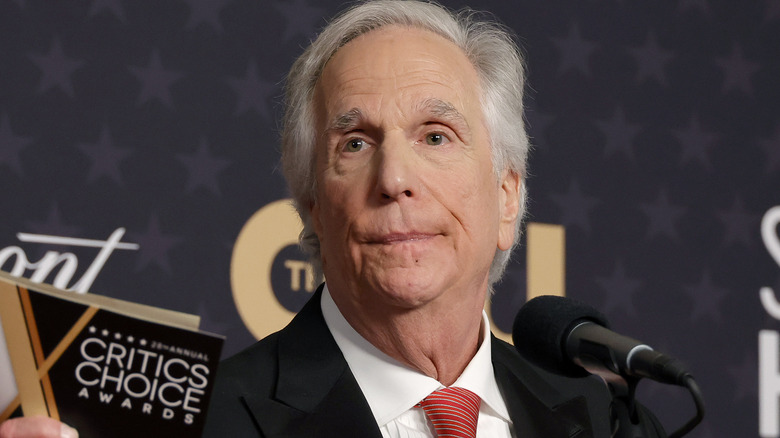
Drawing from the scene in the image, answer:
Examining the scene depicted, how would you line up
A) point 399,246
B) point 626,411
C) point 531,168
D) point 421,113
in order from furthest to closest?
point 531,168
point 421,113
point 399,246
point 626,411

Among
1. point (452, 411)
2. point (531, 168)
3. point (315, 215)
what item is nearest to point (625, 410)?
point (452, 411)

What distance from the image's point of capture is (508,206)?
201 centimetres

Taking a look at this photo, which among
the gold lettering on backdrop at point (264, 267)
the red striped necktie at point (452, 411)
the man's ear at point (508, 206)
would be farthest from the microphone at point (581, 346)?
the gold lettering on backdrop at point (264, 267)

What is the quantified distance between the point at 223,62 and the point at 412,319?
52.7 inches

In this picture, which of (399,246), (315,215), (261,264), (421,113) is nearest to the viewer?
(399,246)

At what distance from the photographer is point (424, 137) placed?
1.81m

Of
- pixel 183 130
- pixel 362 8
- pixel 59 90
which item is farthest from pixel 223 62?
pixel 362 8

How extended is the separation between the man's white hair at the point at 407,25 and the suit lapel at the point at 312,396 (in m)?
0.29

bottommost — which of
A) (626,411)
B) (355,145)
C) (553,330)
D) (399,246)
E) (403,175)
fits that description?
(626,411)

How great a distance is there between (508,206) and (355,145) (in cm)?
39

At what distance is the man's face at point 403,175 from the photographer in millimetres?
1702

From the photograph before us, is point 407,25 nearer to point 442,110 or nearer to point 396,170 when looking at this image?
point 442,110

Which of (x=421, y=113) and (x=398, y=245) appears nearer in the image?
(x=398, y=245)

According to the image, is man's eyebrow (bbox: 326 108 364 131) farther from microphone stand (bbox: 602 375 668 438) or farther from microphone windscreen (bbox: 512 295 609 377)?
microphone stand (bbox: 602 375 668 438)
